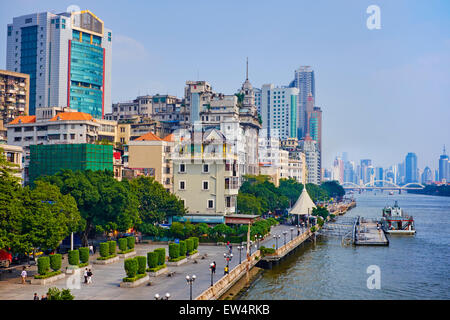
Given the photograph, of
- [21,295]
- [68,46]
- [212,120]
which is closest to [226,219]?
[21,295]

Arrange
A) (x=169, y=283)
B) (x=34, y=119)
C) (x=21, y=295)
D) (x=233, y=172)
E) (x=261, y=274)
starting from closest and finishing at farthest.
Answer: (x=21, y=295) < (x=169, y=283) < (x=261, y=274) < (x=233, y=172) < (x=34, y=119)

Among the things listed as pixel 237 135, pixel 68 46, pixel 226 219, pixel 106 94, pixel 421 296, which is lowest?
pixel 421 296

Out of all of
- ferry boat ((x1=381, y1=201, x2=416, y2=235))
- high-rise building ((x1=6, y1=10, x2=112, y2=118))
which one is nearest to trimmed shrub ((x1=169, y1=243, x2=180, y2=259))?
ferry boat ((x1=381, y1=201, x2=416, y2=235))

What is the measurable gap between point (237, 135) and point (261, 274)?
239ft

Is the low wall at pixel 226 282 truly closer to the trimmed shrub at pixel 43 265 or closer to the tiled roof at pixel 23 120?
the trimmed shrub at pixel 43 265

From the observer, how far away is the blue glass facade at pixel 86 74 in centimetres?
15450

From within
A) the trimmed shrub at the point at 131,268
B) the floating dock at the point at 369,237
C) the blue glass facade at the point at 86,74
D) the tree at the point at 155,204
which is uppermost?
the blue glass facade at the point at 86,74

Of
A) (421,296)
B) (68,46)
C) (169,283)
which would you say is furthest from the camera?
(68,46)

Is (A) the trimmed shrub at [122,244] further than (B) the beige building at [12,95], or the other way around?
(B) the beige building at [12,95]

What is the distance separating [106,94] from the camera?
169 metres

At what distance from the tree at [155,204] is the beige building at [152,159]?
18.8 meters

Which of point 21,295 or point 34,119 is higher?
point 34,119

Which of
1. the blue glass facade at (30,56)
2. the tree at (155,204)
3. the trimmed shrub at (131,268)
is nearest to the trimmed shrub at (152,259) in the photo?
the trimmed shrub at (131,268)
